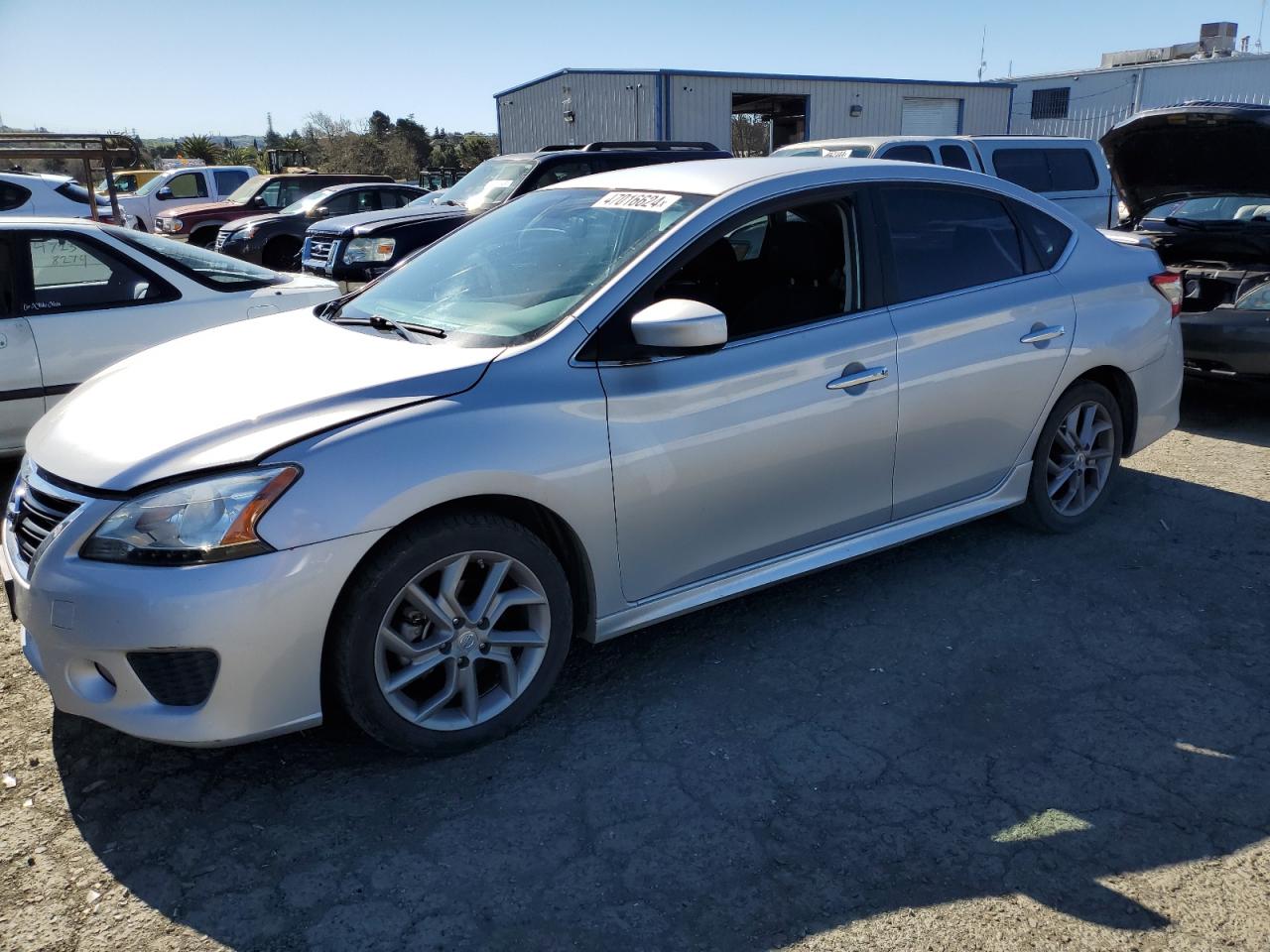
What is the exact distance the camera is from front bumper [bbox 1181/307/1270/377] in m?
6.17

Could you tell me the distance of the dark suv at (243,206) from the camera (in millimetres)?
16672

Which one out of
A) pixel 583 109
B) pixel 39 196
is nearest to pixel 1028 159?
pixel 39 196

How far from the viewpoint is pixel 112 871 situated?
8.41 feet

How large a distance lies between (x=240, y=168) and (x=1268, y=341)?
65.6ft

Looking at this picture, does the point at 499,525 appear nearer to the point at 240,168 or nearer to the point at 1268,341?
the point at 1268,341

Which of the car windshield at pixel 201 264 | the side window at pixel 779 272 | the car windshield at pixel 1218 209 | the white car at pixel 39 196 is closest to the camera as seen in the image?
the side window at pixel 779 272

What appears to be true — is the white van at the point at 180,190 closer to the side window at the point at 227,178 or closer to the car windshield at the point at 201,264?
the side window at the point at 227,178

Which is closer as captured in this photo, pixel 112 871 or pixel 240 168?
pixel 112 871

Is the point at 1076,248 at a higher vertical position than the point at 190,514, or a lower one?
higher

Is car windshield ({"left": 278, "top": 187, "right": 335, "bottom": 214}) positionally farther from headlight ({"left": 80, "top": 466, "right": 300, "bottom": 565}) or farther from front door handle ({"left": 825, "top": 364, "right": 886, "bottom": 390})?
headlight ({"left": 80, "top": 466, "right": 300, "bottom": 565})

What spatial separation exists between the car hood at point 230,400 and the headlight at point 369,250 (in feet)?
20.7

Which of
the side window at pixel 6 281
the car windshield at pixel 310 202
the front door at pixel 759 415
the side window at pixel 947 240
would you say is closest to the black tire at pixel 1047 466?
the side window at pixel 947 240

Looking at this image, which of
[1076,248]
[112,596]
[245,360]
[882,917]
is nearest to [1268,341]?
[1076,248]

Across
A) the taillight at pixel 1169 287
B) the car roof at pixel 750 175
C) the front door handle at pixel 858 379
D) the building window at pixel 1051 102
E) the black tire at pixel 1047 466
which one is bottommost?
the black tire at pixel 1047 466
